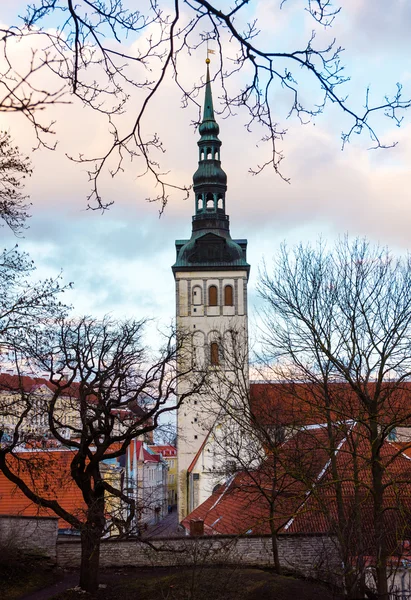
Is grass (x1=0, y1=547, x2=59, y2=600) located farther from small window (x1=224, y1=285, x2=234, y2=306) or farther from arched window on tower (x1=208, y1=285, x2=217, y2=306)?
small window (x1=224, y1=285, x2=234, y2=306)

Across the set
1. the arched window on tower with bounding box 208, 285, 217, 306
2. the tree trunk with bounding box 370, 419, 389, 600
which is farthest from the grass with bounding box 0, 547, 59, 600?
the arched window on tower with bounding box 208, 285, 217, 306

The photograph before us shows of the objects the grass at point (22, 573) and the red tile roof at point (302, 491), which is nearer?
the red tile roof at point (302, 491)

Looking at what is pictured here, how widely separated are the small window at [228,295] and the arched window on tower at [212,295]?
651 mm

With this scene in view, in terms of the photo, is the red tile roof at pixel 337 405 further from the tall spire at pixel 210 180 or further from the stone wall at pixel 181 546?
the tall spire at pixel 210 180

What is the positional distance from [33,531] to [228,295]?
95.9 ft

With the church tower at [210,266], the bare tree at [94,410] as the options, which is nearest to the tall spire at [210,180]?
the church tower at [210,266]

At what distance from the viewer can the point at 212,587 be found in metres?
11.0

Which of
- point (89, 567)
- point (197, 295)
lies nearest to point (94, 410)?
point (89, 567)

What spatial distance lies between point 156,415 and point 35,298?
12.7 feet

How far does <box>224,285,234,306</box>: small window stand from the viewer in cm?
4322

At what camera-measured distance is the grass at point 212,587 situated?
1075 cm

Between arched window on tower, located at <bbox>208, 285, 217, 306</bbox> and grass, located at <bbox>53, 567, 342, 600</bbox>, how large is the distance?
1172 inches

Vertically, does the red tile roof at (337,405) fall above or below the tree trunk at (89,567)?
above

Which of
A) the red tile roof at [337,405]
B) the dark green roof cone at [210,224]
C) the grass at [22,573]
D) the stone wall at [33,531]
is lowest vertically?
the grass at [22,573]
